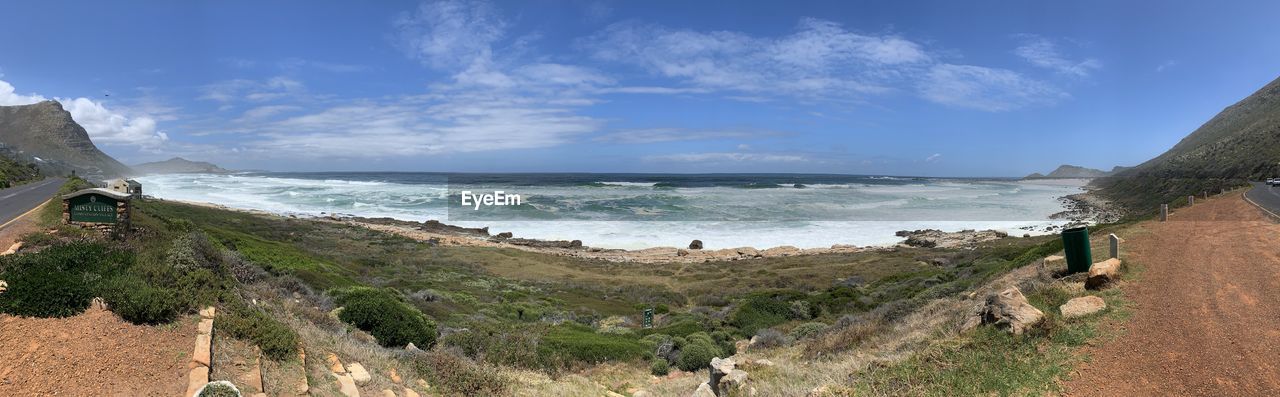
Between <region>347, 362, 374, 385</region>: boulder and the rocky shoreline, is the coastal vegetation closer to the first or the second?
<region>347, 362, 374, 385</region>: boulder

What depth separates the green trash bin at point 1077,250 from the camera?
836 centimetres

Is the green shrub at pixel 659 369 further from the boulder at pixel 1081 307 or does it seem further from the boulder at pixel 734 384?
the boulder at pixel 1081 307

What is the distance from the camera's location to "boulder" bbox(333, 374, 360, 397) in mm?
5613

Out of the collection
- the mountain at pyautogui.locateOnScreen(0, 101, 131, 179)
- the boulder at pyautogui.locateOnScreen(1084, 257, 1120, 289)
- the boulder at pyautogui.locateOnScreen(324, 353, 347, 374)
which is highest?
the mountain at pyautogui.locateOnScreen(0, 101, 131, 179)

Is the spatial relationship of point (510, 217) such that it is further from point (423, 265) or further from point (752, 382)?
point (752, 382)

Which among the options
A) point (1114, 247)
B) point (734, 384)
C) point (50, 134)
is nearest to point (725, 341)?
point (734, 384)

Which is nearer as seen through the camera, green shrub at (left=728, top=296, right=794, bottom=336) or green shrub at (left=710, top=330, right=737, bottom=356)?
green shrub at (left=710, top=330, right=737, bottom=356)

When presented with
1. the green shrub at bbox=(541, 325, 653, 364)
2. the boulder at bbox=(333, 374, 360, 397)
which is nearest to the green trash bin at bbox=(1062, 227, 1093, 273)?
the green shrub at bbox=(541, 325, 653, 364)

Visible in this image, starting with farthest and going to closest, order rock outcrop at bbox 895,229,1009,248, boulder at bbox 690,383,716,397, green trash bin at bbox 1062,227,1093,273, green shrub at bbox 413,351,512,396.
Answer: rock outcrop at bbox 895,229,1009,248 < green trash bin at bbox 1062,227,1093,273 < green shrub at bbox 413,351,512,396 < boulder at bbox 690,383,716,397

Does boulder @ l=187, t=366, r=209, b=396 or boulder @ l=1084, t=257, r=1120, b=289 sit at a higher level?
boulder @ l=1084, t=257, r=1120, b=289

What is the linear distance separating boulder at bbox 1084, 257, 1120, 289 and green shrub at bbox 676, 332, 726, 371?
5713 millimetres

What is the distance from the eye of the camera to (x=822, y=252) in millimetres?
27922

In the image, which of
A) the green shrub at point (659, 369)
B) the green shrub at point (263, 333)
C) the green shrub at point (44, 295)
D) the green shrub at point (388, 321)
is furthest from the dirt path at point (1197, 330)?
the green shrub at point (44, 295)

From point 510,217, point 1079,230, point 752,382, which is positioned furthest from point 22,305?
point 510,217
